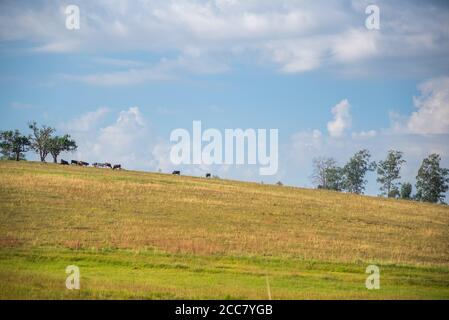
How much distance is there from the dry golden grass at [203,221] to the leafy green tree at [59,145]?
56242mm

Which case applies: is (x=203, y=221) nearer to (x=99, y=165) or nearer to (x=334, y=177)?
(x=99, y=165)

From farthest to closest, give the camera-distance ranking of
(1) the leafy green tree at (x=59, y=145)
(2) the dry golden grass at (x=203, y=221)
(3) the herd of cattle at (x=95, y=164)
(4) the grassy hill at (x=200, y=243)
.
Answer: (1) the leafy green tree at (x=59, y=145) < (3) the herd of cattle at (x=95, y=164) < (2) the dry golden grass at (x=203, y=221) < (4) the grassy hill at (x=200, y=243)

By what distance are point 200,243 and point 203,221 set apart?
12.4 m

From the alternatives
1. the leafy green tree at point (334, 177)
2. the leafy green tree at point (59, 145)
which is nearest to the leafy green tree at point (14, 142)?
the leafy green tree at point (59, 145)

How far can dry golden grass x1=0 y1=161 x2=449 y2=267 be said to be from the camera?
45.3 m

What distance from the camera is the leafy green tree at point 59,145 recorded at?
5714 inches

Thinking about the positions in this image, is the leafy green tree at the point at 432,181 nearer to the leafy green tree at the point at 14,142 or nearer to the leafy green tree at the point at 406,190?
the leafy green tree at the point at 406,190

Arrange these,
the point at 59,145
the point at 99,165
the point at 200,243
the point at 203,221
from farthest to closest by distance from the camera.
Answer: the point at 59,145 → the point at 99,165 → the point at 203,221 → the point at 200,243

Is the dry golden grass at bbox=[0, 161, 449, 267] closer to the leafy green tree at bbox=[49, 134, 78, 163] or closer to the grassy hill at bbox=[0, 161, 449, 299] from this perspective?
the grassy hill at bbox=[0, 161, 449, 299]

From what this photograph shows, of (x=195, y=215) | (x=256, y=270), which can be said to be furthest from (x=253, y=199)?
(x=256, y=270)

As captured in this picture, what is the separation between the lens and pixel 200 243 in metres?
45.4

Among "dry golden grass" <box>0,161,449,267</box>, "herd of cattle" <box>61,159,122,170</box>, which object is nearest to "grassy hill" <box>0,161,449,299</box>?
"dry golden grass" <box>0,161,449,267</box>

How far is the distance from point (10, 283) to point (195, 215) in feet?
118

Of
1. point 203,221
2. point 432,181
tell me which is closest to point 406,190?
point 432,181
